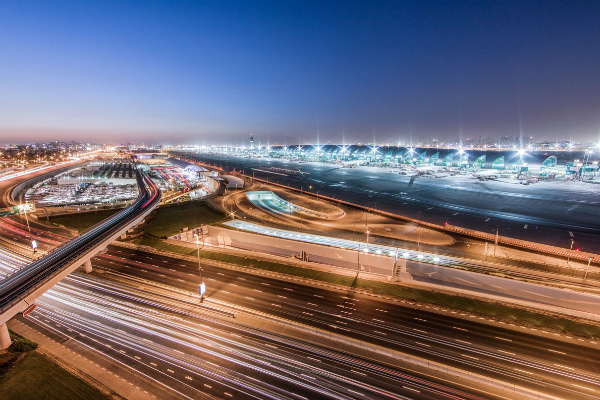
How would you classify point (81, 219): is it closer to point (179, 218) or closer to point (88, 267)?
point (179, 218)

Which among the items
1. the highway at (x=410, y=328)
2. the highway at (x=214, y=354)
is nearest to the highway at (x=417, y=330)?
the highway at (x=410, y=328)

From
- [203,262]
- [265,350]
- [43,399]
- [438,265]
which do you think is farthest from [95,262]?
[438,265]

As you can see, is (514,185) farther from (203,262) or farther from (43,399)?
(43,399)

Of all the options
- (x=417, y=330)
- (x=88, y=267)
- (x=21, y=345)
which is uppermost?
(x=88, y=267)

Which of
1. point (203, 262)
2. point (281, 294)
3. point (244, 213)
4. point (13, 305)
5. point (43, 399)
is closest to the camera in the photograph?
point (43, 399)

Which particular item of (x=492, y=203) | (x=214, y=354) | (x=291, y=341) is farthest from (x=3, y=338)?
(x=492, y=203)

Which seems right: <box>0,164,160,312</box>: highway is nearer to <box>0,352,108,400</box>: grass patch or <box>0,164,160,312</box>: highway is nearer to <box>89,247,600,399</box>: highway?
<box>0,352,108,400</box>: grass patch

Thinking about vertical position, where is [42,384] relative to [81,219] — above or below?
below

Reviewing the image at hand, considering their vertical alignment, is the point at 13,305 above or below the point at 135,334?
above
